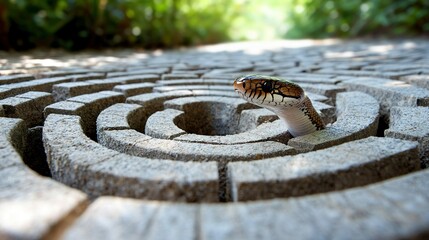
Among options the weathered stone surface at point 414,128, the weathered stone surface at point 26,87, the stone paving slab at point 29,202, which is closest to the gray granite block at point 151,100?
the weathered stone surface at point 26,87

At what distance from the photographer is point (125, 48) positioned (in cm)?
688

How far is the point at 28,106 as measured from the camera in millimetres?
1897

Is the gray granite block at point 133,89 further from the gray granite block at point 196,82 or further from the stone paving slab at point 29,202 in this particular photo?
the stone paving slab at point 29,202

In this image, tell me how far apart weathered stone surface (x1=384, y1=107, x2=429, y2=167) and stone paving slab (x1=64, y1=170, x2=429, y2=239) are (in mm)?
473

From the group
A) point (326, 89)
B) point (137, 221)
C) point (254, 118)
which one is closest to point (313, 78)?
point (326, 89)

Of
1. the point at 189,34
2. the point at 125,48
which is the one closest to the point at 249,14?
the point at 189,34

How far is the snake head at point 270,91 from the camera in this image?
4.86 ft

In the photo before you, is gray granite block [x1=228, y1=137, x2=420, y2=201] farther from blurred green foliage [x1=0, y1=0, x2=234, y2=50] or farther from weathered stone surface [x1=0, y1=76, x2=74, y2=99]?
blurred green foliage [x1=0, y1=0, x2=234, y2=50]

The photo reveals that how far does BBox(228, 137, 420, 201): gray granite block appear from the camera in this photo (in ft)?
3.23

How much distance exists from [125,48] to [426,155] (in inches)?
246

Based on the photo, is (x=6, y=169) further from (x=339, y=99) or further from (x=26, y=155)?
(x=339, y=99)

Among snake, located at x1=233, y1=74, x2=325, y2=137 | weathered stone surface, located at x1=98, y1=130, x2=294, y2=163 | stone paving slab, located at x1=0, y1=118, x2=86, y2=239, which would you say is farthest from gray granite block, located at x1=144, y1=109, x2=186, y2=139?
stone paving slab, located at x1=0, y1=118, x2=86, y2=239

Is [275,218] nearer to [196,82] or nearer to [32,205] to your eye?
[32,205]

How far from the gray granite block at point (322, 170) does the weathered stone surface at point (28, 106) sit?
4.12ft
